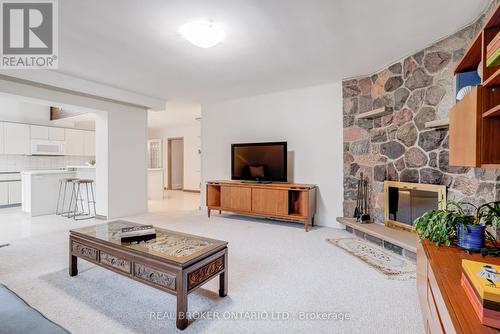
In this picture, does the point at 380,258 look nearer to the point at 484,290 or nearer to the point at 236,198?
the point at 484,290

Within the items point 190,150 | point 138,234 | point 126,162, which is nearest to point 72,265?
point 138,234

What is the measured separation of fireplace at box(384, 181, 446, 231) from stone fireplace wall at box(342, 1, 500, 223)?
3.3 inches

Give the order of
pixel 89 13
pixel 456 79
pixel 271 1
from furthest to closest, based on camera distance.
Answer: pixel 89 13 → pixel 271 1 → pixel 456 79

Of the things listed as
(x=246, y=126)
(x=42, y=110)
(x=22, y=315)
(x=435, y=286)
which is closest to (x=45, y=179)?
(x=42, y=110)

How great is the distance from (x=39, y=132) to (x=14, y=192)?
153 cm

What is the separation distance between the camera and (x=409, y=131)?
3.09 metres

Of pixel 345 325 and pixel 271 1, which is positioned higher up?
pixel 271 1

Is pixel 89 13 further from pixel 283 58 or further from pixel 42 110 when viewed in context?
pixel 42 110

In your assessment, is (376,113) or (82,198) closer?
(376,113)

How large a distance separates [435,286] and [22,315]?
1936 millimetres

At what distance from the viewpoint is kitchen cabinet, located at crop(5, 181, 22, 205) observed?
5902 millimetres

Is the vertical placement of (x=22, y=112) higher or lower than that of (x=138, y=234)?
higher

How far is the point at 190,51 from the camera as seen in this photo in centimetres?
293

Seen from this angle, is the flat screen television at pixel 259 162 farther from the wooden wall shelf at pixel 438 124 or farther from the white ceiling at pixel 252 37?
the wooden wall shelf at pixel 438 124
